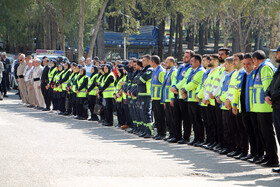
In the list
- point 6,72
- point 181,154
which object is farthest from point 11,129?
point 6,72

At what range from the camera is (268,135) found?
10.0m

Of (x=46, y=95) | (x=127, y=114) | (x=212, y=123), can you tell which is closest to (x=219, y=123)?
(x=212, y=123)

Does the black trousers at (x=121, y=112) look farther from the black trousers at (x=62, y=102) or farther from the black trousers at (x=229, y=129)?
the black trousers at (x=229, y=129)

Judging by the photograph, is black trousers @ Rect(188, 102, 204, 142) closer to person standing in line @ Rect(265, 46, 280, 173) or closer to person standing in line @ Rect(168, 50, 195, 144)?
person standing in line @ Rect(168, 50, 195, 144)

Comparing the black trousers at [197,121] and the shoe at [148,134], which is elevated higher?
the black trousers at [197,121]

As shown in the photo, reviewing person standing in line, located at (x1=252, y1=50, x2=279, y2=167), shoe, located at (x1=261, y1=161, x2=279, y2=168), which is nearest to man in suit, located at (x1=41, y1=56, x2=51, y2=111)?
person standing in line, located at (x1=252, y1=50, x2=279, y2=167)

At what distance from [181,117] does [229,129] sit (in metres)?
2.35

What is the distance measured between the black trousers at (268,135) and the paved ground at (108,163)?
11.8 inches

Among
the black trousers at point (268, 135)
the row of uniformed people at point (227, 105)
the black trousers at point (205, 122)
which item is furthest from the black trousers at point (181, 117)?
the black trousers at point (268, 135)

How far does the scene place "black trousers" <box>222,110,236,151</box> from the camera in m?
11.4

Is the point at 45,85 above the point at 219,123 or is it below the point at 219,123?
above

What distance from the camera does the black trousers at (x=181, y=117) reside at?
43.7ft

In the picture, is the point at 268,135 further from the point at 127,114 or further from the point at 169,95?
the point at 127,114

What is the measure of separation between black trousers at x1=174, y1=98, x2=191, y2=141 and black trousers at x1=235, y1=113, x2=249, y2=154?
6.94 feet
